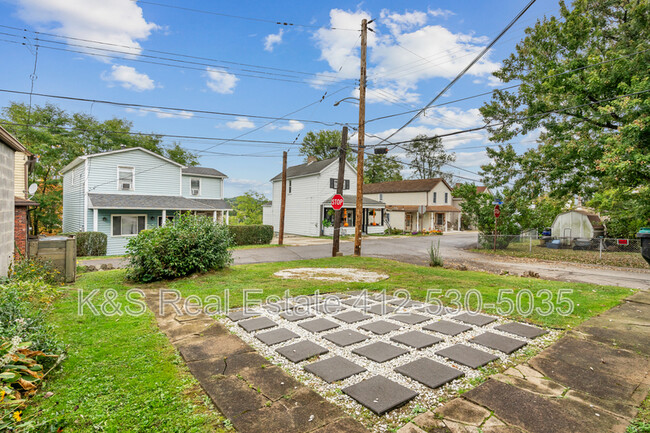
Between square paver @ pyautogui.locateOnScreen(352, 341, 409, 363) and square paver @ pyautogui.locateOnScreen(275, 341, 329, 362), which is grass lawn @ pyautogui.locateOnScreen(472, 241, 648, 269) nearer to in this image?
square paver @ pyautogui.locateOnScreen(352, 341, 409, 363)

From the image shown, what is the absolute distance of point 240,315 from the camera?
4852 millimetres

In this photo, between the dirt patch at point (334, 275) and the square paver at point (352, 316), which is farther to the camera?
the dirt patch at point (334, 275)

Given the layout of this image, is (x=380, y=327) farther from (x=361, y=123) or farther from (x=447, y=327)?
(x=361, y=123)

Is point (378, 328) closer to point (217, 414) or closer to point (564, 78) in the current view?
point (217, 414)

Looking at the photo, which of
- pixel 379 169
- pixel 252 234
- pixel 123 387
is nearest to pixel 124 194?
pixel 252 234

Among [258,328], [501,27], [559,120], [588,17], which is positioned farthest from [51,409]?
[588,17]

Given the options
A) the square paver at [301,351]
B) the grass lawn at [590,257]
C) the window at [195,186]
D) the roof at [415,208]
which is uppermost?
the window at [195,186]

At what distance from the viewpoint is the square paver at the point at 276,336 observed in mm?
3820

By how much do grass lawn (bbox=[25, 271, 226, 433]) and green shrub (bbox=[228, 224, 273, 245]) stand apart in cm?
1536

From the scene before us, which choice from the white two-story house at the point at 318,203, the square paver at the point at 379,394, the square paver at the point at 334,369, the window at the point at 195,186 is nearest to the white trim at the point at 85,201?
the window at the point at 195,186

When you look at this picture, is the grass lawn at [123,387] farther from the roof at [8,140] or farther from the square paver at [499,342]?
the roof at [8,140]

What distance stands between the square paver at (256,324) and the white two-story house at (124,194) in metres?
16.0

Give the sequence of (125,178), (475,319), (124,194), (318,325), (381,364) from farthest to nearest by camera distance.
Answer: (125,178)
(124,194)
(475,319)
(318,325)
(381,364)

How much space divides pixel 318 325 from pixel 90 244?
54.5 feet
